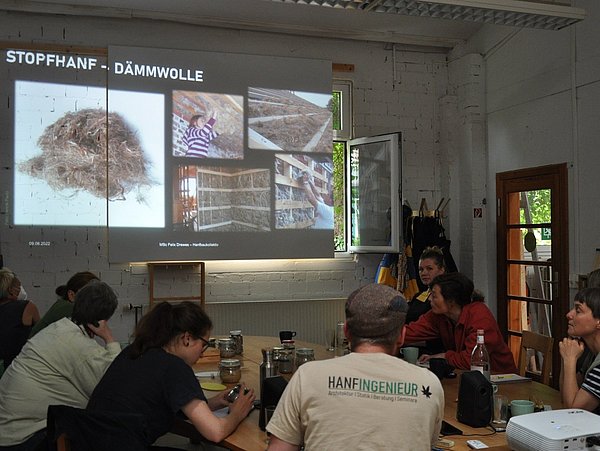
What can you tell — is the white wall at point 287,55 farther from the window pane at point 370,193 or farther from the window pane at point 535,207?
the window pane at point 535,207

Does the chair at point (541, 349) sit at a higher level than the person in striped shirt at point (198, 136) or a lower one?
lower

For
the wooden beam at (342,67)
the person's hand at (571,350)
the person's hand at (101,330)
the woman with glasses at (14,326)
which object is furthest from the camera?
the wooden beam at (342,67)

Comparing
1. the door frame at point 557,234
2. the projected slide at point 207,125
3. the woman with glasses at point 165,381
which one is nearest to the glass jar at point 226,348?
the woman with glasses at point 165,381

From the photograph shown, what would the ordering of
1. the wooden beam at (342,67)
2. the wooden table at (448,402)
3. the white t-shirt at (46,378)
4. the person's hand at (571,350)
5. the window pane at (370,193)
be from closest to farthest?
the wooden table at (448,402) < the person's hand at (571,350) < the white t-shirt at (46,378) < the window pane at (370,193) < the wooden beam at (342,67)

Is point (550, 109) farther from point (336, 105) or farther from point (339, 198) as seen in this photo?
point (339, 198)

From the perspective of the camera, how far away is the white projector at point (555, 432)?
1.76m

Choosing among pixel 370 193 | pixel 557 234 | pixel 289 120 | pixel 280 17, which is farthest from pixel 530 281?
pixel 280 17

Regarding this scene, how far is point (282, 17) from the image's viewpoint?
19.5 ft

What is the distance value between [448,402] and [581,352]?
55 centimetres

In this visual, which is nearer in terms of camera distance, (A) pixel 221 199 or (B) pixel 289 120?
(A) pixel 221 199

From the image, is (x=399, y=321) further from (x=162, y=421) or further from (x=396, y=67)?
(x=396, y=67)

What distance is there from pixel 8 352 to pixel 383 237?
137 inches

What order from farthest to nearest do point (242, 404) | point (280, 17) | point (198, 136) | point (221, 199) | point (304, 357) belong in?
point (280, 17), point (221, 199), point (198, 136), point (304, 357), point (242, 404)

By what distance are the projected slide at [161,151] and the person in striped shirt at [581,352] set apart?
11.9ft
